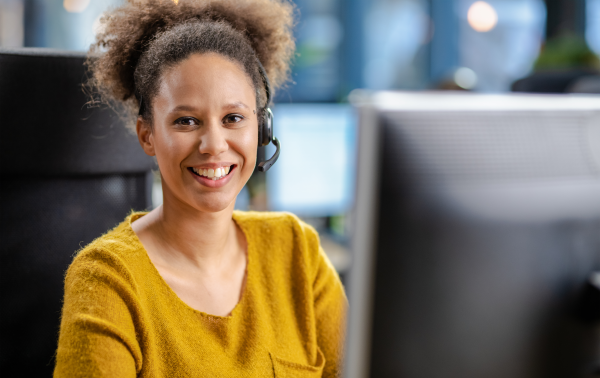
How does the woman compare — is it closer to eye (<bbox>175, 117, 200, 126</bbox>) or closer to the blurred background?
eye (<bbox>175, 117, 200, 126</bbox>)

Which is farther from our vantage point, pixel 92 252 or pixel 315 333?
pixel 315 333

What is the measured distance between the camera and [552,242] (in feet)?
1.81

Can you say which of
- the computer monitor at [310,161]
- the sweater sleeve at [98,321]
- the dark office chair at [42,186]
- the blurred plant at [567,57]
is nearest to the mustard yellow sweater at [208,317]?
the sweater sleeve at [98,321]

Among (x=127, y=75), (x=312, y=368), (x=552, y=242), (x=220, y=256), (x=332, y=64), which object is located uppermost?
(x=332, y=64)

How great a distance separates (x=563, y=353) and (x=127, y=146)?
3.16ft

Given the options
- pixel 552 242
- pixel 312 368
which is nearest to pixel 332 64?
pixel 312 368

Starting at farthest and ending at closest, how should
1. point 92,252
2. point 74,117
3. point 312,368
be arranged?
point 74,117 → point 312,368 → point 92,252

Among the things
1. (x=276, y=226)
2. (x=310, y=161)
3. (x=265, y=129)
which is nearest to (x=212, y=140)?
(x=265, y=129)

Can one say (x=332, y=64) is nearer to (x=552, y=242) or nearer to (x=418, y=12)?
(x=418, y=12)

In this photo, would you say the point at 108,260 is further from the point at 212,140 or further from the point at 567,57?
the point at 567,57

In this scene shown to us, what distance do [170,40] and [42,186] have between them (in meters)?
0.45

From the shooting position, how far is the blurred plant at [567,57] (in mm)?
2924

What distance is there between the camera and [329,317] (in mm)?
1034

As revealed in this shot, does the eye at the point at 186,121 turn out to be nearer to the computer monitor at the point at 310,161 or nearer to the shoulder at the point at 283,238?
the shoulder at the point at 283,238
